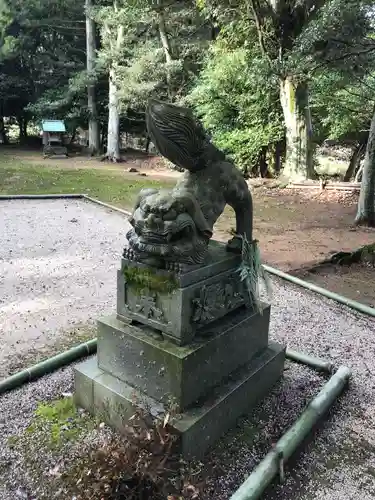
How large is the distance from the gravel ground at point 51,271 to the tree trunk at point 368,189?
469 cm

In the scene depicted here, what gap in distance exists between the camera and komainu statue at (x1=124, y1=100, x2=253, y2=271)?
2.31m

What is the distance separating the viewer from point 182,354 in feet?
7.84

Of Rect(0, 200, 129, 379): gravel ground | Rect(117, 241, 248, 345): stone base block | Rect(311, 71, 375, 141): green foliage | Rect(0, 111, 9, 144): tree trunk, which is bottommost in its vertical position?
Rect(0, 200, 129, 379): gravel ground

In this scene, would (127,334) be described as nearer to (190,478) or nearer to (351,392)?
(190,478)

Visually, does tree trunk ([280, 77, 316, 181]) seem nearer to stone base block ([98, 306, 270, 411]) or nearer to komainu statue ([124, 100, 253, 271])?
komainu statue ([124, 100, 253, 271])

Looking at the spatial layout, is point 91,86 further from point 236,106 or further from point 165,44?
point 236,106

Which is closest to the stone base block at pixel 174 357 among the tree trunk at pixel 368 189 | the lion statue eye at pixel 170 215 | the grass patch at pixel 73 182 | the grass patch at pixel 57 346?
the lion statue eye at pixel 170 215

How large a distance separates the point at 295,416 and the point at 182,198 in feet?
5.48

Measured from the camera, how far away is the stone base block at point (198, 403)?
2.39 m

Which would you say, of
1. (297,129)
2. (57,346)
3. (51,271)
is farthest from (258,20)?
(57,346)

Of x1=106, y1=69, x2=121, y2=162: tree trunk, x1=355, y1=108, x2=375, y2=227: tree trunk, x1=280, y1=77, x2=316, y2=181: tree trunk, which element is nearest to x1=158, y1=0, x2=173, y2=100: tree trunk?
x1=106, y1=69, x2=121, y2=162: tree trunk

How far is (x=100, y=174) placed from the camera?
47.2 ft

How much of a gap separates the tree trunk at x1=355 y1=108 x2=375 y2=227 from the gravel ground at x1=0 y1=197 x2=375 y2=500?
443cm

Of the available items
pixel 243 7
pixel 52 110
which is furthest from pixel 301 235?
pixel 52 110
